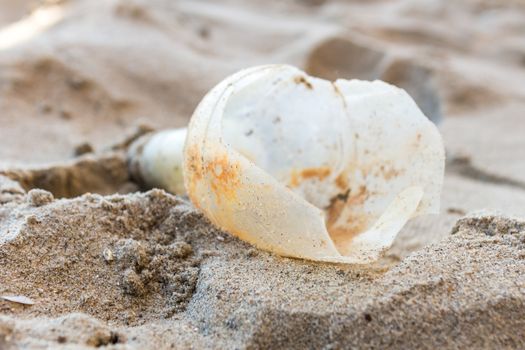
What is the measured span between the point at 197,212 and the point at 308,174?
35cm

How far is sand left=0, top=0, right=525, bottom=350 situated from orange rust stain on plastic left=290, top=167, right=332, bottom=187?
243mm

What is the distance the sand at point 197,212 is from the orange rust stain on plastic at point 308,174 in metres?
0.24

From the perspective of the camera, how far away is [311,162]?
147cm

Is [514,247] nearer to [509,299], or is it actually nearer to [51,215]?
[509,299]

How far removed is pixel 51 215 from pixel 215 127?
1.14 feet

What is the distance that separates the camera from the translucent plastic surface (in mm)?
1085

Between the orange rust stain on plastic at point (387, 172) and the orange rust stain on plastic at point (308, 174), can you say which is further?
the orange rust stain on plastic at point (308, 174)

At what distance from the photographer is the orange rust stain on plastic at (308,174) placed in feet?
4.75

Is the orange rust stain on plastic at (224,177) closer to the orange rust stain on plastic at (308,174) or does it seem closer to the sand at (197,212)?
the sand at (197,212)

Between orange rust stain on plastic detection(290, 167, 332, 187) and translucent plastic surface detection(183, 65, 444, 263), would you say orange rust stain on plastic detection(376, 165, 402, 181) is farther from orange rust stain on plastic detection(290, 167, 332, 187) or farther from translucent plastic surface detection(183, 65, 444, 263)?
orange rust stain on plastic detection(290, 167, 332, 187)

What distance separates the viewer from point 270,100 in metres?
1.47

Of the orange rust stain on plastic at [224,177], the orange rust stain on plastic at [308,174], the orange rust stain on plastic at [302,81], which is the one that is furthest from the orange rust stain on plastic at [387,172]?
the orange rust stain on plastic at [224,177]

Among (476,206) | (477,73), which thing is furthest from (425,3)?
(476,206)

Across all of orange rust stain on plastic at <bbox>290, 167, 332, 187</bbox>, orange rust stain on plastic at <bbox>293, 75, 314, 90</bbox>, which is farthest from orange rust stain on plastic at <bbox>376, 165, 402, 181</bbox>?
orange rust stain on plastic at <bbox>293, 75, 314, 90</bbox>
